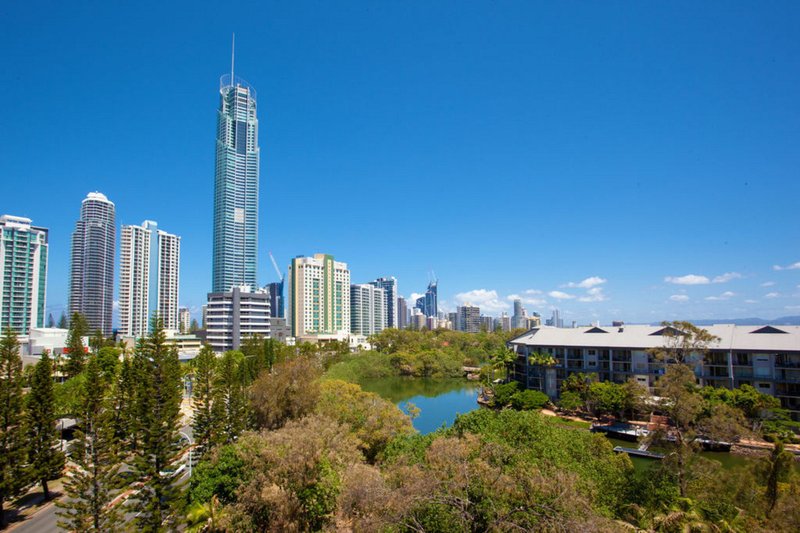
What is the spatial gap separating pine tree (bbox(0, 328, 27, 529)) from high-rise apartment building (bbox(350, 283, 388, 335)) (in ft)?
391

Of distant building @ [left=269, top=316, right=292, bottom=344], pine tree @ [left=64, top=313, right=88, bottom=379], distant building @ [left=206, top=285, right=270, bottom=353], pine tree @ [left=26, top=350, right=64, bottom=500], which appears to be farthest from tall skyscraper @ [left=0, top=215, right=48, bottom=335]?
pine tree @ [left=26, top=350, right=64, bottom=500]

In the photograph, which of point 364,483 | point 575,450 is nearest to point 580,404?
point 575,450

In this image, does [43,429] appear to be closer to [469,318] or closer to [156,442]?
[156,442]

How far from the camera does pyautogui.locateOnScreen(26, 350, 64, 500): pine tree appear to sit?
18797 millimetres

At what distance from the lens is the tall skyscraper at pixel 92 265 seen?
102062mm

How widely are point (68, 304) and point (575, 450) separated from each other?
123 metres

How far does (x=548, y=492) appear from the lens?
9.09 meters

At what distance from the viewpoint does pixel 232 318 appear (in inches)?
2879

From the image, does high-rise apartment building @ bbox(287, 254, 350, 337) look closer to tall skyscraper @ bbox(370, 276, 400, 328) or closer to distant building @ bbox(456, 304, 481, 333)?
tall skyscraper @ bbox(370, 276, 400, 328)

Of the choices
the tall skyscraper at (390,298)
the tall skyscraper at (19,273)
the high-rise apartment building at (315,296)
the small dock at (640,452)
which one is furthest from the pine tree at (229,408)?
the tall skyscraper at (390,298)

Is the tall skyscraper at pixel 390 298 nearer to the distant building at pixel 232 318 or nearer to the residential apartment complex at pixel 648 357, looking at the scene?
the distant building at pixel 232 318

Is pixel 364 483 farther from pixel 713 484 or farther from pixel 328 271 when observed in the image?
pixel 328 271

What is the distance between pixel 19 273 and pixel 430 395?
251 feet

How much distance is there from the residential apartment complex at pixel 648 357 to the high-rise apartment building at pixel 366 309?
97562mm
